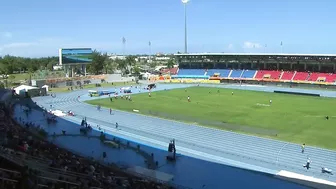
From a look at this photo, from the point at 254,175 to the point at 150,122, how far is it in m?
14.8

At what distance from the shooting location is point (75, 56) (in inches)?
2657

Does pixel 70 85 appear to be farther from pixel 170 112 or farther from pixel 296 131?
pixel 296 131

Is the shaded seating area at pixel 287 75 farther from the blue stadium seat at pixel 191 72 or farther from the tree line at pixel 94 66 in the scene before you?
the tree line at pixel 94 66

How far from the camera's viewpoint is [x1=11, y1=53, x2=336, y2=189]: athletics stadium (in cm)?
1830

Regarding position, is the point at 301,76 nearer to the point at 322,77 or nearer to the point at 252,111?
the point at 322,77

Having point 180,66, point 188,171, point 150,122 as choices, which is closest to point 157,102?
point 150,122

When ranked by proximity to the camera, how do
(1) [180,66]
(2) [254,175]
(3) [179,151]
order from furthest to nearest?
1. (1) [180,66]
2. (3) [179,151]
3. (2) [254,175]

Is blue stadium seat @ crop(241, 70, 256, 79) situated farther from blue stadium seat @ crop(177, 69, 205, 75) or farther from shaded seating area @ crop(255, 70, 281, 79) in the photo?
blue stadium seat @ crop(177, 69, 205, 75)

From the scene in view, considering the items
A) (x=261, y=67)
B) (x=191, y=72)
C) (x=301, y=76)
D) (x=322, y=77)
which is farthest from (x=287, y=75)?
(x=191, y=72)

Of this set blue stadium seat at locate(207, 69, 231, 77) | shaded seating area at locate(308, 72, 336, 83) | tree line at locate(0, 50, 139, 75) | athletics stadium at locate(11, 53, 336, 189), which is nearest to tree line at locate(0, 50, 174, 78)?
tree line at locate(0, 50, 139, 75)

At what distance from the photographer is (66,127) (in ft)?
96.3

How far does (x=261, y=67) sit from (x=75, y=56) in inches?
1493

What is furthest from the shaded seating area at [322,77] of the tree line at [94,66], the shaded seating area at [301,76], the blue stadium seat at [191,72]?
the tree line at [94,66]

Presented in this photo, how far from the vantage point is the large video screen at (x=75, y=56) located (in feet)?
217
